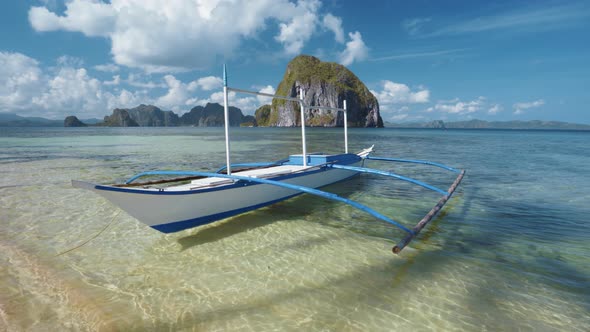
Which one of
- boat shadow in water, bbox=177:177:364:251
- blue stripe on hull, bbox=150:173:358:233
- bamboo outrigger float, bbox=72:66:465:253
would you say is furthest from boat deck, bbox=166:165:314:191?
boat shadow in water, bbox=177:177:364:251

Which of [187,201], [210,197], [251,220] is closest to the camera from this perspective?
[187,201]

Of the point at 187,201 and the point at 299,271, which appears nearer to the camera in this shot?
the point at 299,271

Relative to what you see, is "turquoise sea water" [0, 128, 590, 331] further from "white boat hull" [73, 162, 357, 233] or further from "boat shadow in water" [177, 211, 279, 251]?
"white boat hull" [73, 162, 357, 233]

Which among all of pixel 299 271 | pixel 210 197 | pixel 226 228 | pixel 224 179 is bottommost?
pixel 299 271

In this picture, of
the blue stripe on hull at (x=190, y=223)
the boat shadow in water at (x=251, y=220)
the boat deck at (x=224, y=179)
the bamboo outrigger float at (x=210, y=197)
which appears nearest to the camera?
the bamboo outrigger float at (x=210, y=197)

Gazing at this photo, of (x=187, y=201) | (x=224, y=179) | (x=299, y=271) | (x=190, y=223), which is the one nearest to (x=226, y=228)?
(x=190, y=223)

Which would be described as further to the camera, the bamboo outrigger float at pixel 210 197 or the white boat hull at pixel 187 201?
the bamboo outrigger float at pixel 210 197

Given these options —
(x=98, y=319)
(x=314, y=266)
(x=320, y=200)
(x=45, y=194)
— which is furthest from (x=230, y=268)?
(x=45, y=194)

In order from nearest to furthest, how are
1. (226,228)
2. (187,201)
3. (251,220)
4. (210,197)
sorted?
(187,201) → (210,197) → (226,228) → (251,220)

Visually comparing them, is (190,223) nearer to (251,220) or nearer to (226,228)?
(226,228)

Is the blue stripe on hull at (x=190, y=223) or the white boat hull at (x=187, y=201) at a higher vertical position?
the white boat hull at (x=187, y=201)

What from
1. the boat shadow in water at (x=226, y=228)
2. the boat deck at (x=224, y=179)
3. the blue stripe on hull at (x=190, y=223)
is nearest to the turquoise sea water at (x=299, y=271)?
the boat shadow in water at (x=226, y=228)

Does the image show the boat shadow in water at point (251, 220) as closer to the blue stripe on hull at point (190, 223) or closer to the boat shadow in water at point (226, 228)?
the boat shadow in water at point (226, 228)

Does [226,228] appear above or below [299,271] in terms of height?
above
